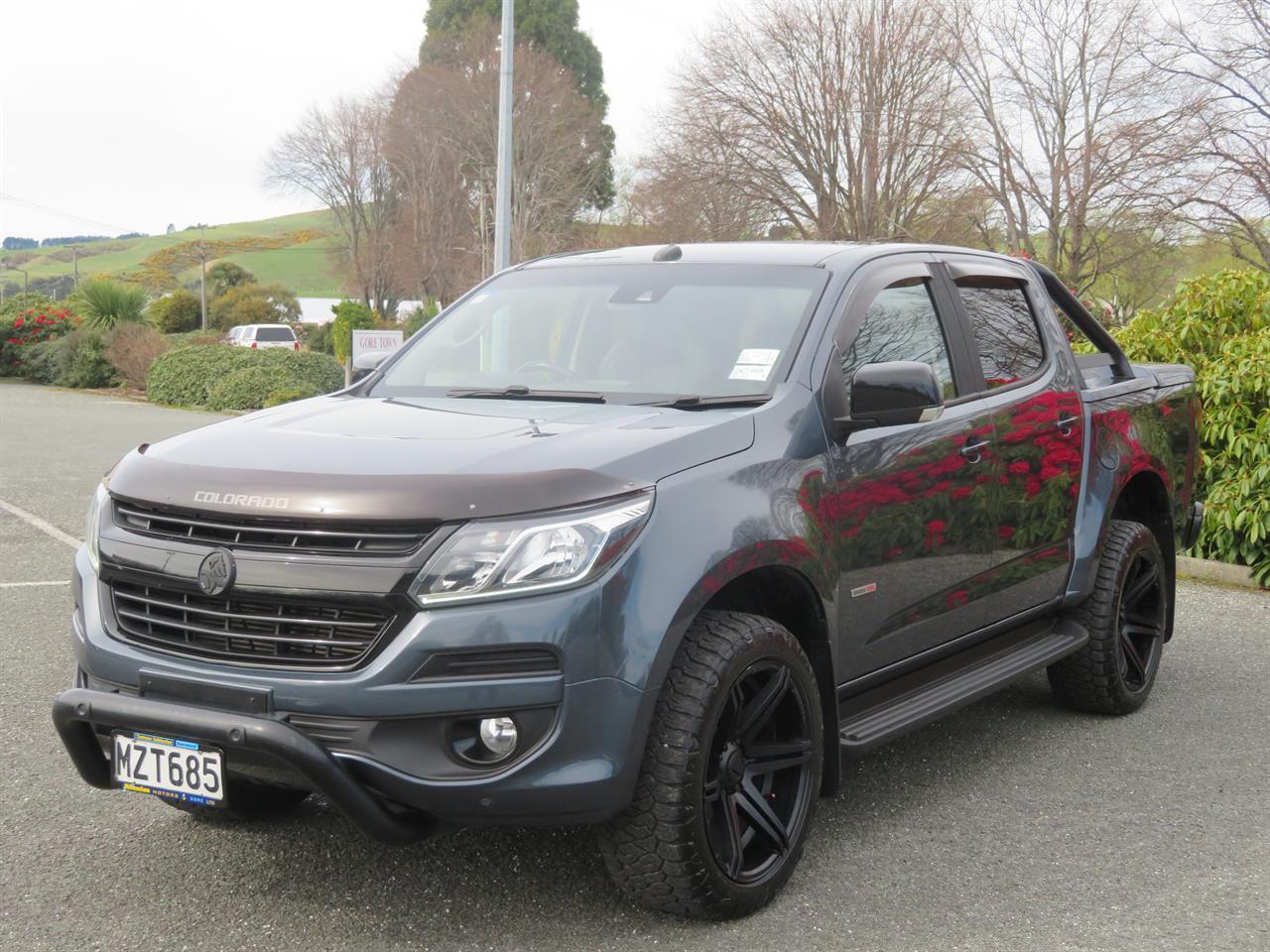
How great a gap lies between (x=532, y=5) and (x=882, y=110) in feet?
102

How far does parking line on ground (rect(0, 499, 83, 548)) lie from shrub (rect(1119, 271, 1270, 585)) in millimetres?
7534

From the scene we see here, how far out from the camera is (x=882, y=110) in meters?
34.8

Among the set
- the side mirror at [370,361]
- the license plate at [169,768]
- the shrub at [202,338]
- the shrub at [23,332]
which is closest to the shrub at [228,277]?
the shrub at [202,338]

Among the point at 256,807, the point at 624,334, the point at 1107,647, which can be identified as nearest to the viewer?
the point at 256,807

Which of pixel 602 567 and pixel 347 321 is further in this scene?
pixel 347 321

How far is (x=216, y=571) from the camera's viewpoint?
3275 millimetres

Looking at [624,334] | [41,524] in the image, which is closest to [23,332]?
[41,524]

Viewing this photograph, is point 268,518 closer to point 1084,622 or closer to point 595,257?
point 595,257

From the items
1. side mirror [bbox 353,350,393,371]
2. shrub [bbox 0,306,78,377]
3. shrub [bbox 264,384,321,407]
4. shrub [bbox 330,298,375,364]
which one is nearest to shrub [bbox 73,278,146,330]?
shrub [bbox 0,306,78,377]

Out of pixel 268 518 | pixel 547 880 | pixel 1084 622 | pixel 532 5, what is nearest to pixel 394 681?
pixel 268 518

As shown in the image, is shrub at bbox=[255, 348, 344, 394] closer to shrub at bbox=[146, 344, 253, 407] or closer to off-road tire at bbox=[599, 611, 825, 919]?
shrub at bbox=[146, 344, 253, 407]

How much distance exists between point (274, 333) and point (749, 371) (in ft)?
153

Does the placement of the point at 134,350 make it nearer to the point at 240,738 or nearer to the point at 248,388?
the point at 248,388

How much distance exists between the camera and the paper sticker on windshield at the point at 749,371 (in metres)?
4.10
